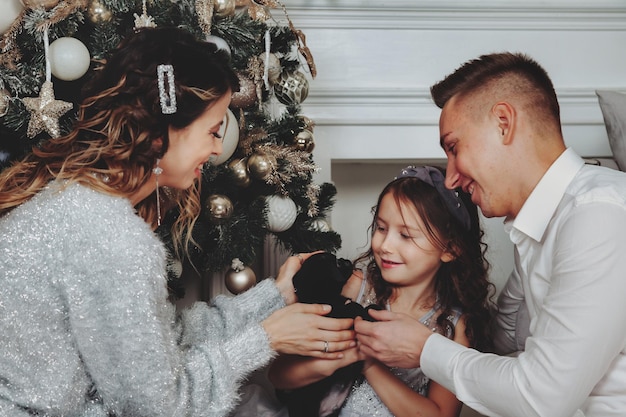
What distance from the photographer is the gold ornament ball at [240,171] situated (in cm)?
185

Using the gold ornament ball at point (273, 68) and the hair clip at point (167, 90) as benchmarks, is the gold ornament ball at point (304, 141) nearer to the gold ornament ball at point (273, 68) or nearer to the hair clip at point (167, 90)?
the gold ornament ball at point (273, 68)

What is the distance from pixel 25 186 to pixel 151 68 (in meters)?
0.33

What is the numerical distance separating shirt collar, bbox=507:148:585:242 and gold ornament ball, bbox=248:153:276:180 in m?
0.66

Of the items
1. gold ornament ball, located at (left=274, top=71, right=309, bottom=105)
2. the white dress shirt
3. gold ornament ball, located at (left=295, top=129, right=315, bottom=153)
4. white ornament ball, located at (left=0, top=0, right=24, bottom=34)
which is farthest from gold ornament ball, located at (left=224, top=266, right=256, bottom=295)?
white ornament ball, located at (left=0, top=0, right=24, bottom=34)

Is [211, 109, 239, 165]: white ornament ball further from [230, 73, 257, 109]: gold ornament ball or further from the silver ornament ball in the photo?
the silver ornament ball

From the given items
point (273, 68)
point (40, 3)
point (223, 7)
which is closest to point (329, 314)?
point (273, 68)

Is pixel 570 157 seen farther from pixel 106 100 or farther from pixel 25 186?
pixel 25 186

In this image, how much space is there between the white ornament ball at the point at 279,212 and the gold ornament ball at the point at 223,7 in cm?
48

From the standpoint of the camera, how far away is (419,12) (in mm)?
2480

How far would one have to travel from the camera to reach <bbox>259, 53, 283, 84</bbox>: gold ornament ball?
6.22 feet

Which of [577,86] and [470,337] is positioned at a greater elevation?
[577,86]

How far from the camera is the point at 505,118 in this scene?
148 centimetres

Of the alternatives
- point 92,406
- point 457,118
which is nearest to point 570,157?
point 457,118

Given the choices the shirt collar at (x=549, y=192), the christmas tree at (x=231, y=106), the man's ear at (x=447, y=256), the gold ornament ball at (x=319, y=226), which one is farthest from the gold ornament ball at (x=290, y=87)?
the shirt collar at (x=549, y=192)
